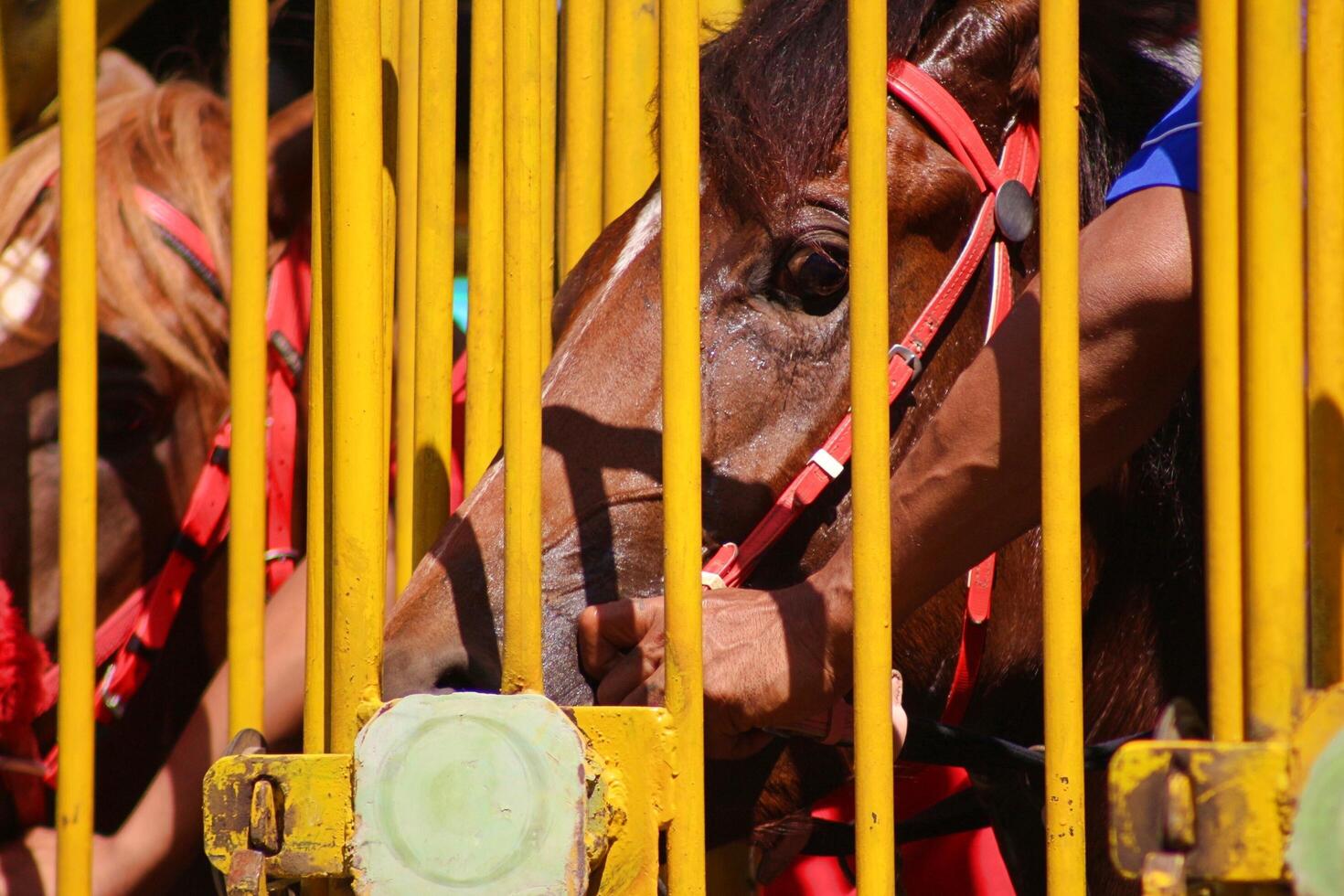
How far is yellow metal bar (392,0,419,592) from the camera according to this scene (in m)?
1.47

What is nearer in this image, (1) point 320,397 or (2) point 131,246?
(1) point 320,397

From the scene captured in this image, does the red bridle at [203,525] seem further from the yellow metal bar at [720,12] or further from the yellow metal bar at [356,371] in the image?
the yellow metal bar at [356,371]

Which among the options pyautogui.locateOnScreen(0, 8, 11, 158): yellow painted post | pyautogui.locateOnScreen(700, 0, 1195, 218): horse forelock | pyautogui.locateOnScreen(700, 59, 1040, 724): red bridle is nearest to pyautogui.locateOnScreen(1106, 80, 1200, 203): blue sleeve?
pyautogui.locateOnScreen(700, 59, 1040, 724): red bridle

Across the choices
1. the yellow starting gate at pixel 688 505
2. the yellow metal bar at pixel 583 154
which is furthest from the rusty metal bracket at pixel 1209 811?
the yellow metal bar at pixel 583 154

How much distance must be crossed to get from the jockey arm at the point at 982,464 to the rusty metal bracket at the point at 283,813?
0.86 ft

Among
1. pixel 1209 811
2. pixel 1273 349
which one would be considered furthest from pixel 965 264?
pixel 1209 811

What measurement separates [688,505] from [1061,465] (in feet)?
0.76

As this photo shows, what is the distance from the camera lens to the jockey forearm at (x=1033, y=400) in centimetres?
102

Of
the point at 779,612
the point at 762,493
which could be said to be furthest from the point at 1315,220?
the point at 762,493

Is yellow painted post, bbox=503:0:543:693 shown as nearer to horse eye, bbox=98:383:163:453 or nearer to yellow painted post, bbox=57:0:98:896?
yellow painted post, bbox=57:0:98:896

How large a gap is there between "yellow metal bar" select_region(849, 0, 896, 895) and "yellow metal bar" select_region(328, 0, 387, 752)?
320mm

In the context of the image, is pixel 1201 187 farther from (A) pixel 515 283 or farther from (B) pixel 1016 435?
(A) pixel 515 283

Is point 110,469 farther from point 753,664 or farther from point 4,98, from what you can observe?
point 753,664

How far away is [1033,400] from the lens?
106 centimetres
